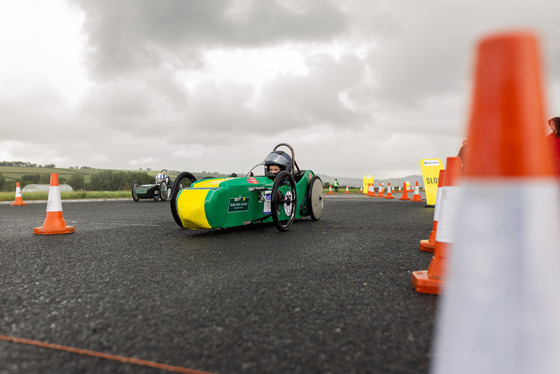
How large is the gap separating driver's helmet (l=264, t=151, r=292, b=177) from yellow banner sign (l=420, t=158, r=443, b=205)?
7610 millimetres

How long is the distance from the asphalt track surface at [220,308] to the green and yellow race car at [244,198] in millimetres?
776

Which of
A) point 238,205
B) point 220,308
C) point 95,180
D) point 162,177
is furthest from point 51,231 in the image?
point 95,180

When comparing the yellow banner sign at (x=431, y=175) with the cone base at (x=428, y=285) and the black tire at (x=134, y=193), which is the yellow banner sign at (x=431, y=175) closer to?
the black tire at (x=134, y=193)

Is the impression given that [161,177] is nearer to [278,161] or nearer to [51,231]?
[278,161]

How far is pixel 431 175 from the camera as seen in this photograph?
13742 millimetres

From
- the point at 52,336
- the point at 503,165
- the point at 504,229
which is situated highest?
the point at 503,165

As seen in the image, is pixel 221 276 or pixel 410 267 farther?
pixel 410 267

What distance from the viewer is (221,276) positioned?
10.6ft

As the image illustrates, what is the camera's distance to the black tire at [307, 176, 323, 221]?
297 inches

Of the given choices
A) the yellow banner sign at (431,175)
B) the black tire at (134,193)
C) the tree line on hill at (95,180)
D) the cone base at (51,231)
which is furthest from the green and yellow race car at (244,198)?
the tree line on hill at (95,180)

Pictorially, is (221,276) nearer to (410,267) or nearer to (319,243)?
(410,267)

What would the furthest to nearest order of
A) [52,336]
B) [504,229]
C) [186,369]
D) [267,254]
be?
[267,254]
[52,336]
[186,369]
[504,229]

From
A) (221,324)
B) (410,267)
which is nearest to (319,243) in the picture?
(410,267)

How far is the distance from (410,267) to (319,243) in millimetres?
1546
